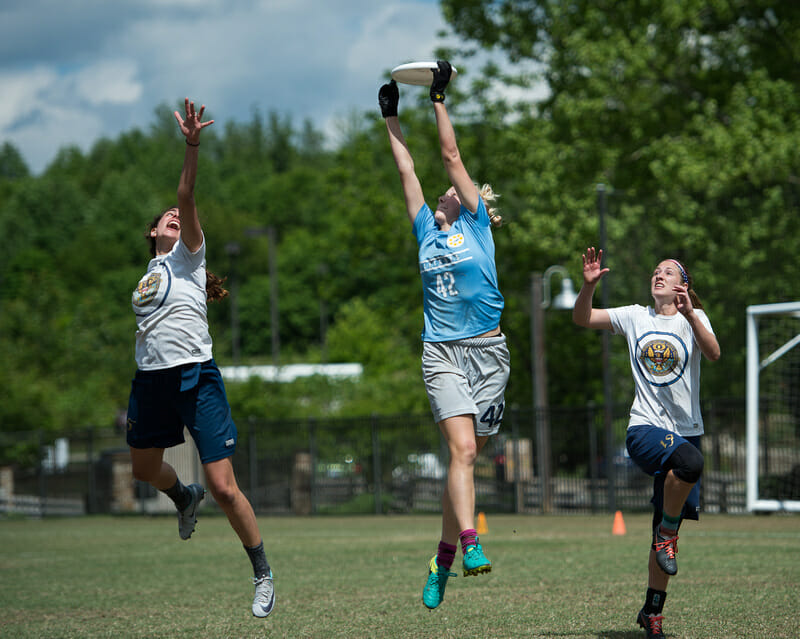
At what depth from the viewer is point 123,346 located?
172 feet

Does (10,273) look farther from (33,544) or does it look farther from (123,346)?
(33,544)

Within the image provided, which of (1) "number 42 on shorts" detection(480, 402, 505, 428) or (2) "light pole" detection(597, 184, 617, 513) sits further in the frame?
(2) "light pole" detection(597, 184, 617, 513)

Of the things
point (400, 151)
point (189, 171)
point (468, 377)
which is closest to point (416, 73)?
point (400, 151)

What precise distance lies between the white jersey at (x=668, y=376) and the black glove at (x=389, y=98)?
86.2 inches

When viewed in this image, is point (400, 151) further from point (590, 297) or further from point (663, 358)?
point (663, 358)

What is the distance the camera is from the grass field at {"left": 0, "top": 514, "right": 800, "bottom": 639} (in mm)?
6723

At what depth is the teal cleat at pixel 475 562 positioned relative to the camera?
5.53 metres

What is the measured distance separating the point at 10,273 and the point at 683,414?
270ft

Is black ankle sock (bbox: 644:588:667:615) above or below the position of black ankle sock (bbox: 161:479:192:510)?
below

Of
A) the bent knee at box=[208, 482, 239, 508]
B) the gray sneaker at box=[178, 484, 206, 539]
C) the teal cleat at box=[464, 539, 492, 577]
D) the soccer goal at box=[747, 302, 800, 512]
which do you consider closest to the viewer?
the teal cleat at box=[464, 539, 492, 577]

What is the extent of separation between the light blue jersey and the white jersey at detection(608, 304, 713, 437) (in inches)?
37.4

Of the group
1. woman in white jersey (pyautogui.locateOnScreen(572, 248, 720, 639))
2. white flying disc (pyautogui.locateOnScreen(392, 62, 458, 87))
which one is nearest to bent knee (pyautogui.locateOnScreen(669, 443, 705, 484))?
woman in white jersey (pyautogui.locateOnScreen(572, 248, 720, 639))

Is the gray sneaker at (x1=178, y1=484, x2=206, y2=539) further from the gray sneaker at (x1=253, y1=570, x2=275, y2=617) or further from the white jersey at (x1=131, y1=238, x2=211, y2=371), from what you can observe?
the white jersey at (x1=131, y1=238, x2=211, y2=371)

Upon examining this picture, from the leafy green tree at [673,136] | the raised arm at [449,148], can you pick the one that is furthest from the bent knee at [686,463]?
the leafy green tree at [673,136]
